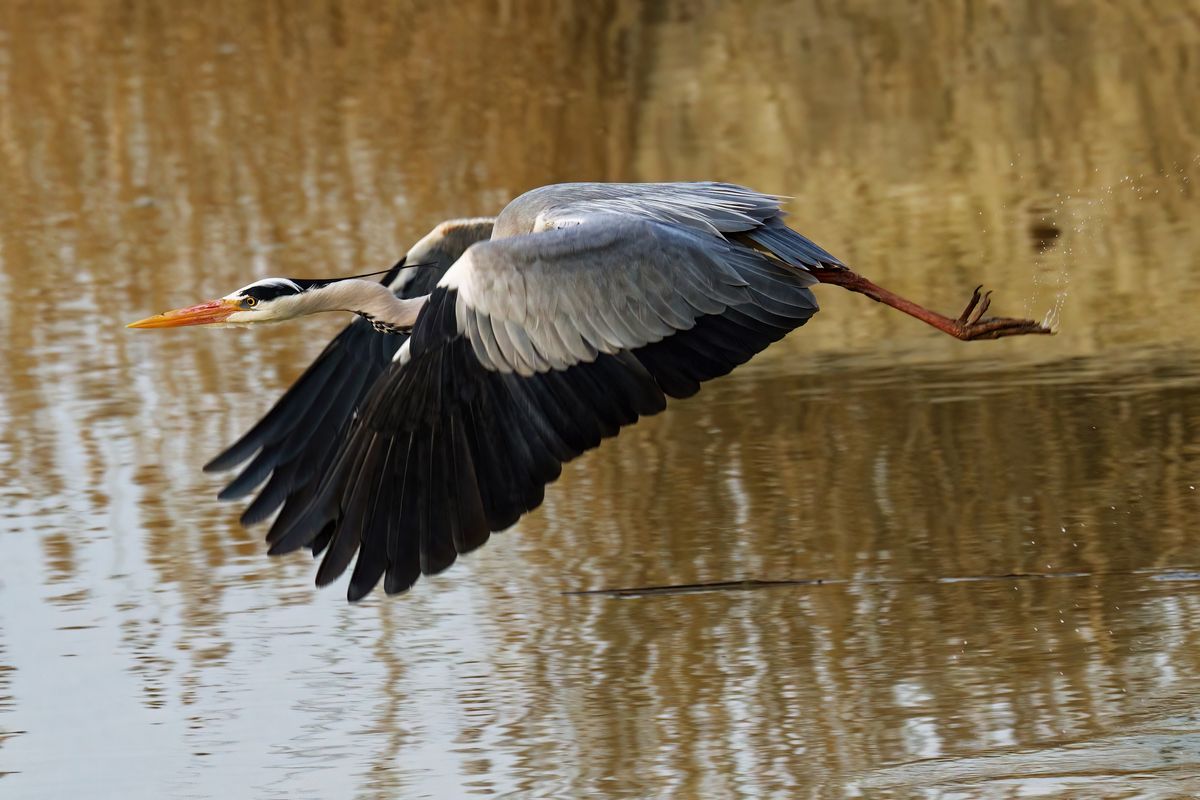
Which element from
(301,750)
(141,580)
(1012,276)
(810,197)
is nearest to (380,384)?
(301,750)

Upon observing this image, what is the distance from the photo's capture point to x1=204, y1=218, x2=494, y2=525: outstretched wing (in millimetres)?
7213

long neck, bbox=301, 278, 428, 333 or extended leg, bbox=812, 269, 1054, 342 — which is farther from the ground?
long neck, bbox=301, 278, 428, 333

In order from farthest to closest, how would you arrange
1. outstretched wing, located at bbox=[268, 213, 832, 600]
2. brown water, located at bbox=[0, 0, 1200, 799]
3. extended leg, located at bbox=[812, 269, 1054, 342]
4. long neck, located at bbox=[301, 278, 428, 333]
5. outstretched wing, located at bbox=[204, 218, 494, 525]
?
extended leg, located at bbox=[812, 269, 1054, 342] → outstretched wing, located at bbox=[204, 218, 494, 525] → long neck, located at bbox=[301, 278, 428, 333] → brown water, located at bbox=[0, 0, 1200, 799] → outstretched wing, located at bbox=[268, 213, 832, 600]

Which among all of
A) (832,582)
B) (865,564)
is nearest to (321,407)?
(832,582)

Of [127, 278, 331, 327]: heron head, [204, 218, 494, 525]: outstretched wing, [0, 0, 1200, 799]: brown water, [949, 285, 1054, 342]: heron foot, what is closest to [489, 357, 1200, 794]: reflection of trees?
[0, 0, 1200, 799]: brown water

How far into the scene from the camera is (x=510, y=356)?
6199 millimetres

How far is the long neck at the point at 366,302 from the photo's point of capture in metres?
7.06

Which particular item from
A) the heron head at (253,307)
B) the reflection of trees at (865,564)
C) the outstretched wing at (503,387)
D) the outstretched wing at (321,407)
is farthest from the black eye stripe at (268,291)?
the reflection of trees at (865,564)

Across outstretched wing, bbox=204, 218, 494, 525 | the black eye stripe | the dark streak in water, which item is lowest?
the dark streak in water

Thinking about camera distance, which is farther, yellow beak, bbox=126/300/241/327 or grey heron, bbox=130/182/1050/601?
yellow beak, bbox=126/300/241/327

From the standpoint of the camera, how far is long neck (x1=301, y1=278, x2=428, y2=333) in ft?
23.2

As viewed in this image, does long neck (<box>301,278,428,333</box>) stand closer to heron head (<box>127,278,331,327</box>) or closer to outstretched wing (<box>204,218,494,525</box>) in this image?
heron head (<box>127,278,331,327</box>)

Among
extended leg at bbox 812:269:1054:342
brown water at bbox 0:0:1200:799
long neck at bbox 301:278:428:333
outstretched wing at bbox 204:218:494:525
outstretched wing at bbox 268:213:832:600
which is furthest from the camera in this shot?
extended leg at bbox 812:269:1054:342

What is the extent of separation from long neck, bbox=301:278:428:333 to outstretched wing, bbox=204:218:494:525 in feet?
1.18
